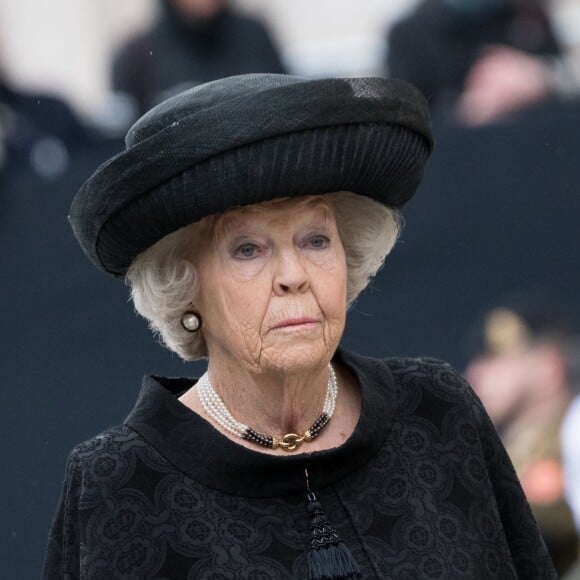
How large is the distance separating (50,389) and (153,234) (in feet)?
10.7

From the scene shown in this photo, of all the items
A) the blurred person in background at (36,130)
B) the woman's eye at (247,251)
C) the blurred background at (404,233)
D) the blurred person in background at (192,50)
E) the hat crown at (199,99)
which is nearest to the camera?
the hat crown at (199,99)

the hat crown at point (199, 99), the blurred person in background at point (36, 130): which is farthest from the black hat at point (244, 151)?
the blurred person in background at point (36, 130)

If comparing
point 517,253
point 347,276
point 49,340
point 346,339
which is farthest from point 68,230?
point 347,276

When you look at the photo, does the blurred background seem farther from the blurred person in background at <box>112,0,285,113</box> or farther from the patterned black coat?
the patterned black coat

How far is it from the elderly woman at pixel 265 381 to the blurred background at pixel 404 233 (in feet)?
8.48

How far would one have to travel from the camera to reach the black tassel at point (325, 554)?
3336 millimetres

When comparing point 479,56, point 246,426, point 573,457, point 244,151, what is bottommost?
point 573,457

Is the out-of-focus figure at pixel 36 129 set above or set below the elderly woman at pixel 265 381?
below

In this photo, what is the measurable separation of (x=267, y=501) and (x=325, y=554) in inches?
6.6

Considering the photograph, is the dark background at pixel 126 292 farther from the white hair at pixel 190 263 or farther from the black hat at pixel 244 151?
the black hat at pixel 244 151

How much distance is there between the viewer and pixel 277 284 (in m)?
3.33

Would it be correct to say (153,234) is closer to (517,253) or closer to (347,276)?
(347,276)

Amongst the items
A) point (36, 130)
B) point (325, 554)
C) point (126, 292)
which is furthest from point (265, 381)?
point (36, 130)

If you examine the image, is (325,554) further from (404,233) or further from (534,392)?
(404,233)
